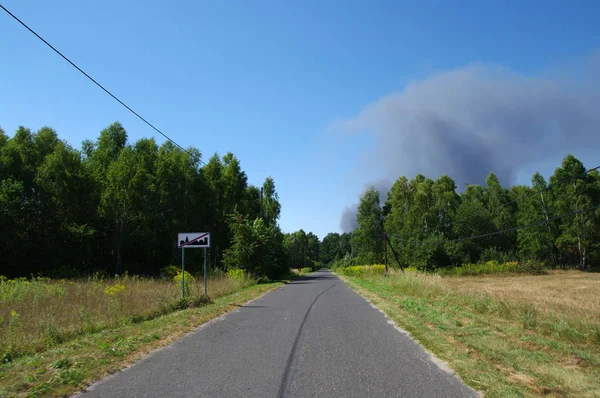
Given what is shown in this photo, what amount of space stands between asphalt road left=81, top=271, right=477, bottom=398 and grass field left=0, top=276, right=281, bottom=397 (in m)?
0.52

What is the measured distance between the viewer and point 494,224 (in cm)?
6681

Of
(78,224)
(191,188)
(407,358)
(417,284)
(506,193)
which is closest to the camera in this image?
(407,358)

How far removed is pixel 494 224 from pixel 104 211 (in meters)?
59.1

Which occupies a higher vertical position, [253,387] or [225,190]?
[225,190]

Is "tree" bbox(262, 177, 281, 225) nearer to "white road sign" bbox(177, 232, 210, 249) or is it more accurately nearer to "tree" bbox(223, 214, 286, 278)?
"tree" bbox(223, 214, 286, 278)

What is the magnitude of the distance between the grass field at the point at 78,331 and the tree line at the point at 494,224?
38.5 meters

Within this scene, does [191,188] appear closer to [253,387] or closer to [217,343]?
[217,343]

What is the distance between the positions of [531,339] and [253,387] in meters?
6.91

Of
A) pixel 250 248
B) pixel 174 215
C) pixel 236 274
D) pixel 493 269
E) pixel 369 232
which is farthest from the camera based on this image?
pixel 369 232

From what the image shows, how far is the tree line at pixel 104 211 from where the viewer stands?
31000mm

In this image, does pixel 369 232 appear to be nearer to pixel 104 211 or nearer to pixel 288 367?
pixel 104 211

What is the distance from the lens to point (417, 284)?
2241 centimetres

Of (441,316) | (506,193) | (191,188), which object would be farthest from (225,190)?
(506,193)

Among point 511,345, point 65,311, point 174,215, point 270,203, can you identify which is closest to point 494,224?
point 270,203
